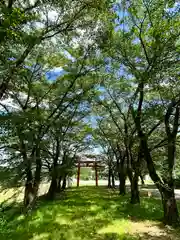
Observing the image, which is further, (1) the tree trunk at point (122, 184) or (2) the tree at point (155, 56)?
(1) the tree trunk at point (122, 184)

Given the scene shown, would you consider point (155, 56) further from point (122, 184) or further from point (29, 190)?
point (122, 184)

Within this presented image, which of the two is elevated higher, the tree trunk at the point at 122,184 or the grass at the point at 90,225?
the tree trunk at the point at 122,184

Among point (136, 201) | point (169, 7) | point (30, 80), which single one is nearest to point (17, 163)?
point (30, 80)

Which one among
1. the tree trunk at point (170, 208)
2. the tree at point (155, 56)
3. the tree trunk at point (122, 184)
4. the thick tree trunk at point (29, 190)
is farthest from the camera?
the tree trunk at point (122, 184)

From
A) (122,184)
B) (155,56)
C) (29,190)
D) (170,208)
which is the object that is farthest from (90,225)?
(122,184)

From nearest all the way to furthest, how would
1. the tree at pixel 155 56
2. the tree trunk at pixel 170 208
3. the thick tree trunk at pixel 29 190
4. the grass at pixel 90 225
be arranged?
the grass at pixel 90 225 < the tree at pixel 155 56 < the tree trunk at pixel 170 208 < the thick tree trunk at pixel 29 190

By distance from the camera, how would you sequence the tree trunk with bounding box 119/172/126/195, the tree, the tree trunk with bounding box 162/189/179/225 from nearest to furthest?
the tree < the tree trunk with bounding box 162/189/179/225 < the tree trunk with bounding box 119/172/126/195

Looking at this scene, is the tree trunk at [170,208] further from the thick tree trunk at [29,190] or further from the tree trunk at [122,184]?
the tree trunk at [122,184]

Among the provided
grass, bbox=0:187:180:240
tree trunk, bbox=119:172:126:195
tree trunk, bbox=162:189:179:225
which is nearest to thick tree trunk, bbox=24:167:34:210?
grass, bbox=0:187:180:240

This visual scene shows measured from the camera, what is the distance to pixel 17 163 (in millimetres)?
9930

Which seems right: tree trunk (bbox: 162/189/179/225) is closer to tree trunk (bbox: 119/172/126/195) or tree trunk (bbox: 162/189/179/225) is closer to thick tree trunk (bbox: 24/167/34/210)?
thick tree trunk (bbox: 24/167/34/210)

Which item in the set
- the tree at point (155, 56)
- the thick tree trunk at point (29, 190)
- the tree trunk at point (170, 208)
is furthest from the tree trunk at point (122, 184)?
the tree trunk at point (170, 208)

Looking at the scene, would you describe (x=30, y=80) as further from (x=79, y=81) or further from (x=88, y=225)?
A: (x=88, y=225)

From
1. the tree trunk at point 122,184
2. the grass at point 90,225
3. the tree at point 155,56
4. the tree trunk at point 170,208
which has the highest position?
the tree at point 155,56
